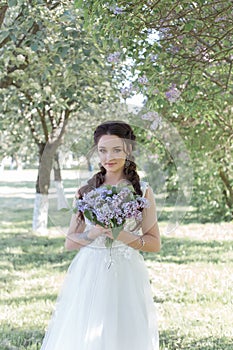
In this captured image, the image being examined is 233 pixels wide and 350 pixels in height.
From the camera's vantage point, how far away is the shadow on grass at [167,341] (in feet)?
15.3

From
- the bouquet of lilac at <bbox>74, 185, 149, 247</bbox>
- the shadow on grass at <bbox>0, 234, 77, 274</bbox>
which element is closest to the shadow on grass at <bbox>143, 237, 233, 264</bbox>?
the shadow on grass at <bbox>0, 234, 77, 274</bbox>

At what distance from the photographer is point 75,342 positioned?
9.23 ft

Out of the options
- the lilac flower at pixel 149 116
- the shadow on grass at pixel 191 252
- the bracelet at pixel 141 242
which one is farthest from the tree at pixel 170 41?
the shadow on grass at pixel 191 252

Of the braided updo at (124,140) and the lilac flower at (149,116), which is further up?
the lilac flower at (149,116)

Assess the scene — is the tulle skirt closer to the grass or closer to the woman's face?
the woman's face

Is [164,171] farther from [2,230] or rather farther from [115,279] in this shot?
[2,230]

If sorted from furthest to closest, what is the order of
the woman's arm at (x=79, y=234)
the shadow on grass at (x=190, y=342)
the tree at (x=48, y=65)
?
the shadow on grass at (x=190, y=342), the tree at (x=48, y=65), the woman's arm at (x=79, y=234)

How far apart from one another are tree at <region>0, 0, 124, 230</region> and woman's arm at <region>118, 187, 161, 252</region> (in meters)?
0.48

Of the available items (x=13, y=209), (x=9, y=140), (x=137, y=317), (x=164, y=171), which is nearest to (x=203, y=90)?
(x=164, y=171)

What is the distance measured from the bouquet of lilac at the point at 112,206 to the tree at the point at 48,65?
267 millimetres

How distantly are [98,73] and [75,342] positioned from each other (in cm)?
443

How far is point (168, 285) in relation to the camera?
6941 mm

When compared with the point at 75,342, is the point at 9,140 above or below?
above

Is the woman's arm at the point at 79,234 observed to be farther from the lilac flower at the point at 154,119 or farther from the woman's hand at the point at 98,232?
the lilac flower at the point at 154,119
